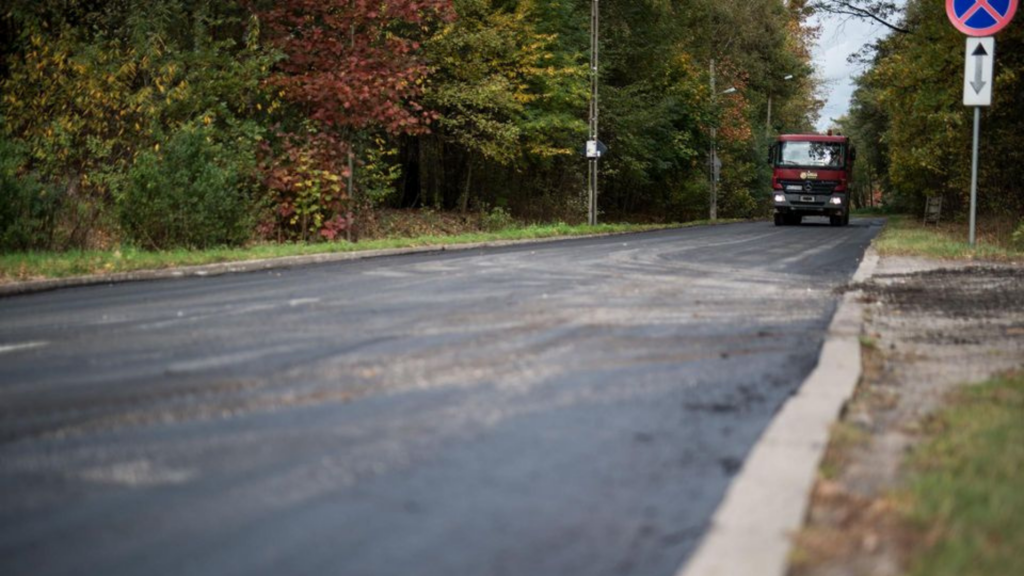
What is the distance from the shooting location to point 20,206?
14969 mm

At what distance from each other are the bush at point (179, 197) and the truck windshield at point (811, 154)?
2550cm

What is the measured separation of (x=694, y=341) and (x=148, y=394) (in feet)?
11.8

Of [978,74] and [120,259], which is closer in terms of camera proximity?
[120,259]

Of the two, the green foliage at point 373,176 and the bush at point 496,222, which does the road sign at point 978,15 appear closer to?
the green foliage at point 373,176

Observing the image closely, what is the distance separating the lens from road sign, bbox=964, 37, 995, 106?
48.7 ft

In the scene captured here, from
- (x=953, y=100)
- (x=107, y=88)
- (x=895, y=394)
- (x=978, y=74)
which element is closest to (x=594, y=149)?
(x=953, y=100)

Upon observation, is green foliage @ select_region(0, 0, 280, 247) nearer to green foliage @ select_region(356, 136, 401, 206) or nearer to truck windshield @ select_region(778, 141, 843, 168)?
green foliage @ select_region(356, 136, 401, 206)

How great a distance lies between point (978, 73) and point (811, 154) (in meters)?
23.3

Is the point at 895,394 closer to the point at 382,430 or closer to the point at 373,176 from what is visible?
the point at 382,430

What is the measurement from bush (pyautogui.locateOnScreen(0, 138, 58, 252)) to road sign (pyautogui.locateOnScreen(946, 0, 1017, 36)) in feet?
43.1

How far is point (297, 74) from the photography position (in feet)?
70.8

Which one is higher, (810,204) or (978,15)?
(978,15)

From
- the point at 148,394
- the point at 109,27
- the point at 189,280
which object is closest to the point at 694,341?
the point at 148,394

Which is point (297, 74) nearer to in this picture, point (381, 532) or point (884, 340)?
point (884, 340)
